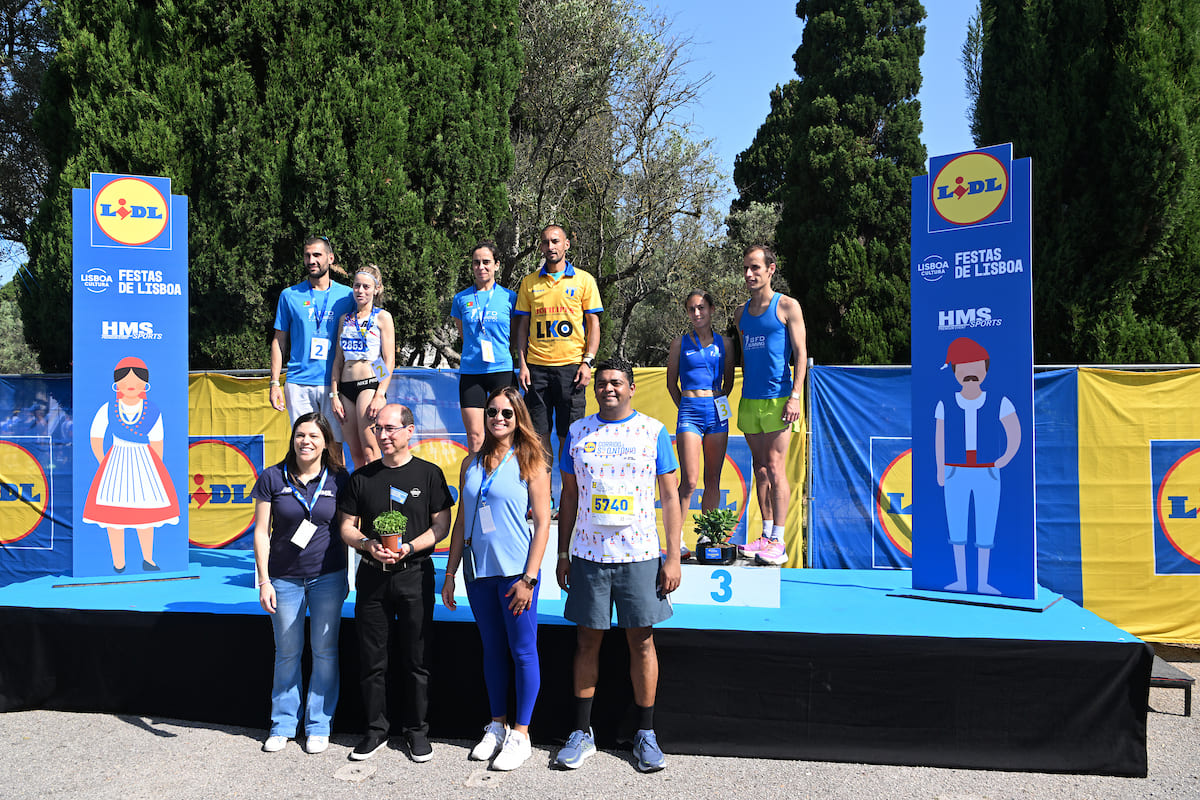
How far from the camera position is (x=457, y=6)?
9.02 meters

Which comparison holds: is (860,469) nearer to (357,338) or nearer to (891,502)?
(891,502)

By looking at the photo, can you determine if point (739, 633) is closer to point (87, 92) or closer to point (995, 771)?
point (995, 771)

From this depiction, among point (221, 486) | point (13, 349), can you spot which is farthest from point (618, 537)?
point (13, 349)

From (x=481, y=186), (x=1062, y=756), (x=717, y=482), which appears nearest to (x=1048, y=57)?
(x=481, y=186)

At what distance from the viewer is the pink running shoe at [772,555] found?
185 inches

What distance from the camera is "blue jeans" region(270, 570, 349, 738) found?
3797 millimetres

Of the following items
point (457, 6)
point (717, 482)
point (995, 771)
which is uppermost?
point (457, 6)

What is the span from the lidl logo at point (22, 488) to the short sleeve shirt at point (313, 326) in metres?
3.29

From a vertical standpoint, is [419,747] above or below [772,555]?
below

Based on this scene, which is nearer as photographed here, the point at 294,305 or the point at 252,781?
the point at 252,781

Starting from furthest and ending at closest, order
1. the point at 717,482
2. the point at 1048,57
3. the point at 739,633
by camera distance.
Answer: the point at 1048,57 < the point at 717,482 < the point at 739,633

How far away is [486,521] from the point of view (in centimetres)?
356

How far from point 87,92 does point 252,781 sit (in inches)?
260

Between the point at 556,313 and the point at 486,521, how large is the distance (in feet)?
6.33
